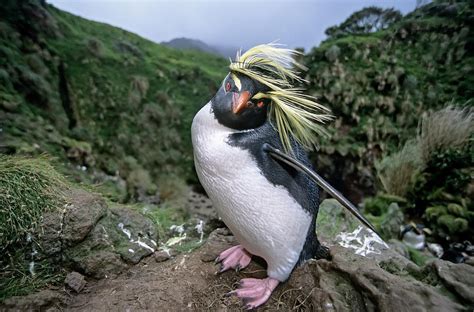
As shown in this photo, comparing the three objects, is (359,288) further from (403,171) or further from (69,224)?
(403,171)

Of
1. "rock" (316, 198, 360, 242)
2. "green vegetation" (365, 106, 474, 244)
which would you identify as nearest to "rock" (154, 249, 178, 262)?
"rock" (316, 198, 360, 242)

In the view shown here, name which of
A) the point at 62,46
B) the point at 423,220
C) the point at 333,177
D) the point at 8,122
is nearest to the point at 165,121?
the point at 62,46

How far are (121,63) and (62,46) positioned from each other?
0.98 m

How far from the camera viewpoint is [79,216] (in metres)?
1.42

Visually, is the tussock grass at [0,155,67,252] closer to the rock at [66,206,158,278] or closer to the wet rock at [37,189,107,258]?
the wet rock at [37,189,107,258]

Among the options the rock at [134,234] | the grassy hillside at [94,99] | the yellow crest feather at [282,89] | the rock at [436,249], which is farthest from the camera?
the grassy hillside at [94,99]

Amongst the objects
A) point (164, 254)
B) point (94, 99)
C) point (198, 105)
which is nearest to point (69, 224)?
point (164, 254)

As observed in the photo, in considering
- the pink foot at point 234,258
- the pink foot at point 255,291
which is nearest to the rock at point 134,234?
the pink foot at point 234,258

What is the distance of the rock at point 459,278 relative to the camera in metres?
0.88

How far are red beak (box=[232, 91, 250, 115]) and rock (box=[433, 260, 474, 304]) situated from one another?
0.90m

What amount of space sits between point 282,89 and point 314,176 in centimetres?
36

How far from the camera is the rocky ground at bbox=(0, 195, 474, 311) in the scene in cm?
95

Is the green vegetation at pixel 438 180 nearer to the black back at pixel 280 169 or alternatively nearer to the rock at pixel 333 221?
the rock at pixel 333 221

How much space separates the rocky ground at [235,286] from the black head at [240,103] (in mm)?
677
